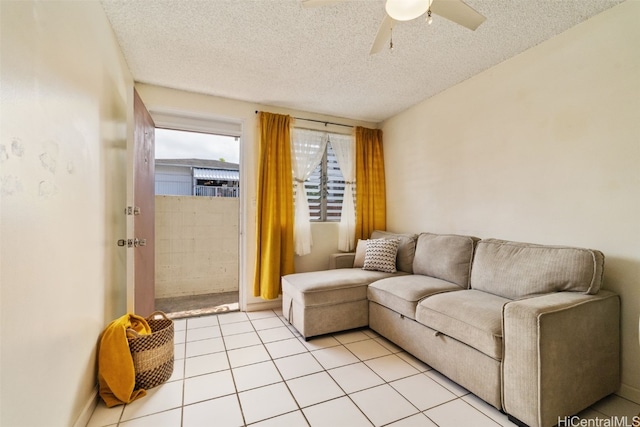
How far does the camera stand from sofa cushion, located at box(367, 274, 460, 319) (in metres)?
2.22

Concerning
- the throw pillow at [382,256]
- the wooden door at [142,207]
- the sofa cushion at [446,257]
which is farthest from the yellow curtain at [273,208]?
the sofa cushion at [446,257]

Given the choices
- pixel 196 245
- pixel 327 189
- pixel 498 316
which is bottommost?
pixel 498 316

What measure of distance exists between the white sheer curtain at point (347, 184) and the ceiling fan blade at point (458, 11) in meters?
2.40

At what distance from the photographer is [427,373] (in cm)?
201

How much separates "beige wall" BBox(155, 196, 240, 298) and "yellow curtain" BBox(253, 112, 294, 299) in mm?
1156

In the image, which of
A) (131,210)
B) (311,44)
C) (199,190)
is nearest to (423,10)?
(311,44)

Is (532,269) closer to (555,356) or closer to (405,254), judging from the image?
(555,356)

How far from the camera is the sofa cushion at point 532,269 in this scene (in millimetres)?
1718

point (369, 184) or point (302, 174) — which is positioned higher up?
point (302, 174)

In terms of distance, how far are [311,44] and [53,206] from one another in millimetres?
1985

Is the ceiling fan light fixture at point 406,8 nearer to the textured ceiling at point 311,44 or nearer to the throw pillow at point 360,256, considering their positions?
the textured ceiling at point 311,44

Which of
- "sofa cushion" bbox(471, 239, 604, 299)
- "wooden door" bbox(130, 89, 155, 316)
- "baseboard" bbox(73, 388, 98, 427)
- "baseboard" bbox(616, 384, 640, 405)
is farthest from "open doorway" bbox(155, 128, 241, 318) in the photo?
"baseboard" bbox(616, 384, 640, 405)

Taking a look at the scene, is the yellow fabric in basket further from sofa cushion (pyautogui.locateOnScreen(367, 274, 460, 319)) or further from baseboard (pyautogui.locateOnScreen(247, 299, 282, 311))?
sofa cushion (pyautogui.locateOnScreen(367, 274, 460, 319))

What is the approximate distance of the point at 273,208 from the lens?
329 cm
